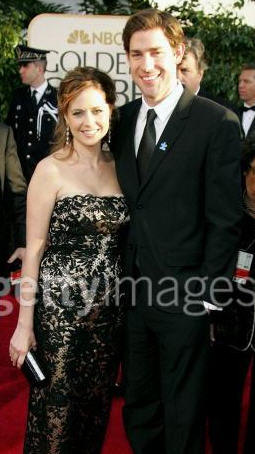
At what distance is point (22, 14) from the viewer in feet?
21.3

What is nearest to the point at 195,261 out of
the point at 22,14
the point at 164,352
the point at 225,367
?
the point at 164,352

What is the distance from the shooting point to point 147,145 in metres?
2.23

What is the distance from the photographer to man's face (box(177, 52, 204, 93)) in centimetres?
359

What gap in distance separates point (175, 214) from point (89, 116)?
Result: 0.46m

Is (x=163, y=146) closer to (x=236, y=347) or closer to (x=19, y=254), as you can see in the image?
(x=236, y=347)

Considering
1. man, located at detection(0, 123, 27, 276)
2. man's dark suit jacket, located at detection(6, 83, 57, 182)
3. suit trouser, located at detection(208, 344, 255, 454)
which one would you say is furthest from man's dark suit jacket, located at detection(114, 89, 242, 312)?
man's dark suit jacket, located at detection(6, 83, 57, 182)

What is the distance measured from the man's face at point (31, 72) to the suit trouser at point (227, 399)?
3.26 m

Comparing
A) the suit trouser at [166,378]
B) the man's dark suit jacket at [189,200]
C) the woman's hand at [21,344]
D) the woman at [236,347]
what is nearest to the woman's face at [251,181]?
the woman at [236,347]

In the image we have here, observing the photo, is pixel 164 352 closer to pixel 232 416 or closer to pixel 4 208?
pixel 232 416

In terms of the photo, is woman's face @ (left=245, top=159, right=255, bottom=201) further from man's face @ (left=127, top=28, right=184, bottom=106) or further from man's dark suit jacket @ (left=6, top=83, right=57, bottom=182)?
man's dark suit jacket @ (left=6, top=83, right=57, bottom=182)

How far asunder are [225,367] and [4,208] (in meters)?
1.21

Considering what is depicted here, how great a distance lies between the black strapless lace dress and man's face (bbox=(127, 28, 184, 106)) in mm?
409

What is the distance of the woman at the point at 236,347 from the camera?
2.28 m

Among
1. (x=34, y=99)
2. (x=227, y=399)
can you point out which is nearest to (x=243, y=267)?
(x=227, y=399)
